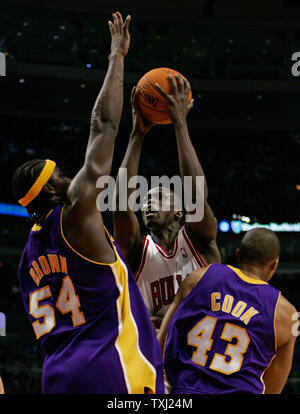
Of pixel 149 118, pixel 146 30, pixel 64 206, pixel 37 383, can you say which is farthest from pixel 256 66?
pixel 64 206

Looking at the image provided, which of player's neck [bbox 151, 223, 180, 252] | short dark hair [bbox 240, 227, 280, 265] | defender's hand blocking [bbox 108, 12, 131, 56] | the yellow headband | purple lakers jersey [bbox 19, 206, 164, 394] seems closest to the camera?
purple lakers jersey [bbox 19, 206, 164, 394]

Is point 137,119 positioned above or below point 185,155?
above

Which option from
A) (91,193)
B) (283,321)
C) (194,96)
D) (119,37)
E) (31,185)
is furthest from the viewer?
(194,96)

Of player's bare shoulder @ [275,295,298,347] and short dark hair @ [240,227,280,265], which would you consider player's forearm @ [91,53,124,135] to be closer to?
short dark hair @ [240,227,280,265]

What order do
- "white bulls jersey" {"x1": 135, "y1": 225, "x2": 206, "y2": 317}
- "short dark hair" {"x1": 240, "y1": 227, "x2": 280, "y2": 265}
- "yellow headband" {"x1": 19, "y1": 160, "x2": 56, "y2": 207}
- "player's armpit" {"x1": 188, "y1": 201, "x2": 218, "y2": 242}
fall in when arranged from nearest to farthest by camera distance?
1. "yellow headband" {"x1": 19, "y1": 160, "x2": 56, "y2": 207}
2. "short dark hair" {"x1": 240, "y1": 227, "x2": 280, "y2": 265}
3. "player's armpit" {"x1": 188, "y1": 201, "x2": 218, "y2": 242}
4. "white bulls jersey" {"x1": 135, "y1": 225, "x2": 206, "y2": 317}

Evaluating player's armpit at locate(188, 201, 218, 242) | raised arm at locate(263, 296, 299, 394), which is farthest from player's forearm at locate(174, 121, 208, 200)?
raised arm at locate(263, 296, 299, 394)

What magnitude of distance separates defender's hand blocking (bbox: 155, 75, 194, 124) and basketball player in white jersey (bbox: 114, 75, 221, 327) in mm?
26

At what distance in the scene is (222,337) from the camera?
2.84 meters

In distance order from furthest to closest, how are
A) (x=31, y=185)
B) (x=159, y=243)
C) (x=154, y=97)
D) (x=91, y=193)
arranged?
(x=159, y=243), (x=154, y=97), (x=31, y=185), (x=91, y=193)

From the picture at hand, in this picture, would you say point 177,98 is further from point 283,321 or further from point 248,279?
point 283,321

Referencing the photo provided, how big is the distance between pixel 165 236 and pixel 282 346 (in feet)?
3.60

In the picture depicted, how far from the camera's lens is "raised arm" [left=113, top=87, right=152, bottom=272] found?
132 inches

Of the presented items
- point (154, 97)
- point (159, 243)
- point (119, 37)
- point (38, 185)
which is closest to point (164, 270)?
point (159, 243)

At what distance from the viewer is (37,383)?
13.0 metres
